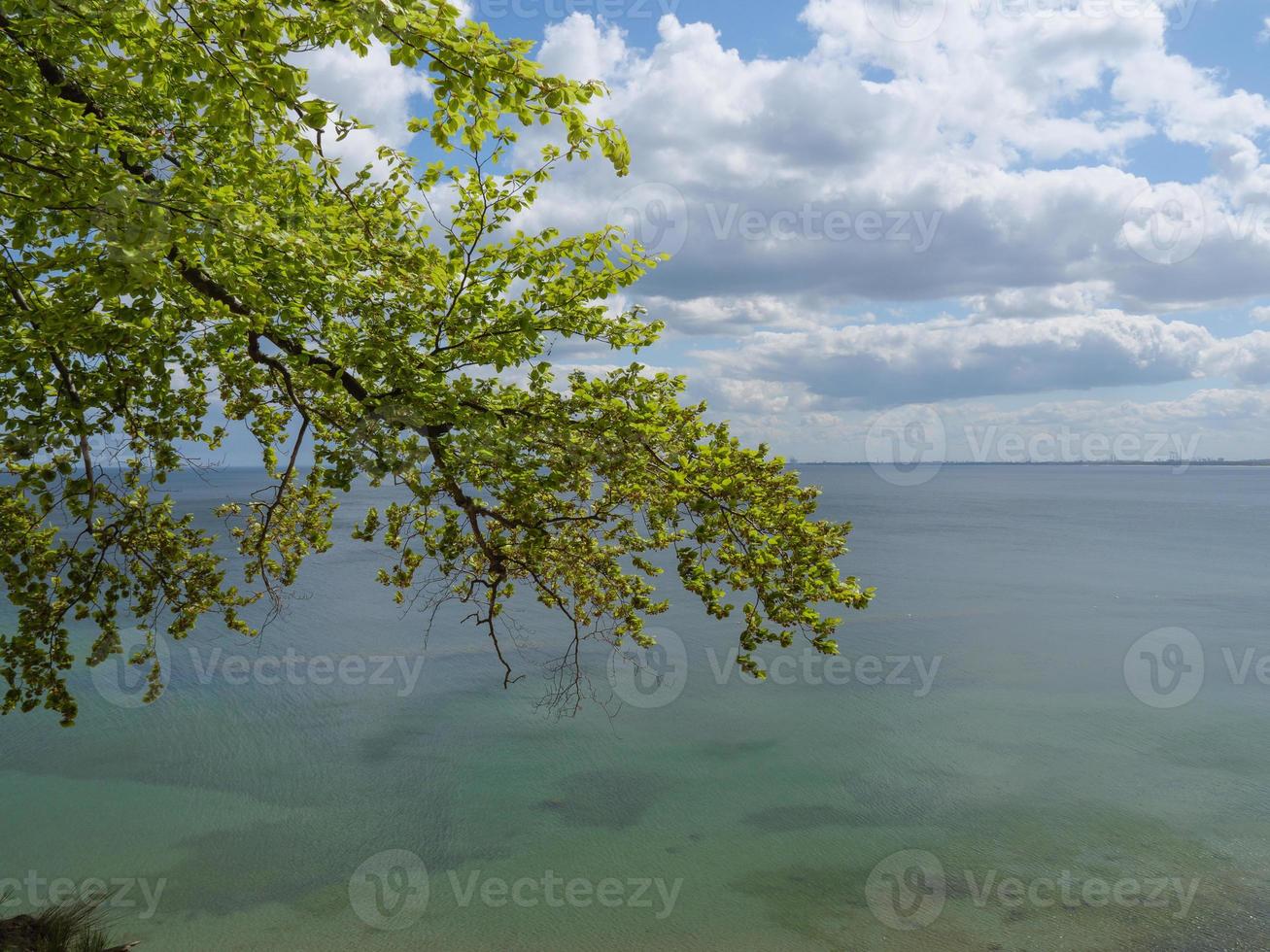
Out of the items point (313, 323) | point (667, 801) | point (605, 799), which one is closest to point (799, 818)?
point (667, 801)

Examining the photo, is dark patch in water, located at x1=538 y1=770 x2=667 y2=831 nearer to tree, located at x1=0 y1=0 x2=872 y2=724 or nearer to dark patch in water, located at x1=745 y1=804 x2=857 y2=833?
dark patch in water, located at x1=745 y1=804 x2=857 y2=833

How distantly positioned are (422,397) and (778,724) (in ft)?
55.9

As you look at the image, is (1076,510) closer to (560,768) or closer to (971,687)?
(971,687)

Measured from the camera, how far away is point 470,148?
7.64 metres

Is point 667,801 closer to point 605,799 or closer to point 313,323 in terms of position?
point 605,799

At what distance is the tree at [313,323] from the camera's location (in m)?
6.27

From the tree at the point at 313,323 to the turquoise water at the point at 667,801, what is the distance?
247 inches

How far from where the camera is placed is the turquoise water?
13766 millimetres

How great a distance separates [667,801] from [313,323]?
12.7 m

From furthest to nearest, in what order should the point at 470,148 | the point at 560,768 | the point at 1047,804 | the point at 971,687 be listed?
the point at 971,687
the point at 560,768
the point at 1047,804
the point at 470,148

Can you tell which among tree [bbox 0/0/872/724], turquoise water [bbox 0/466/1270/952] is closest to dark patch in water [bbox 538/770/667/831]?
turquoise water [bbox 0/466/1270/952]

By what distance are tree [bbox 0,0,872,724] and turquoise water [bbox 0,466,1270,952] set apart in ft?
20.6

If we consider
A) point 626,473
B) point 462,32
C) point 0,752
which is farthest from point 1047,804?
point 0,752

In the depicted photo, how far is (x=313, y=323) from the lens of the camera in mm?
8992
